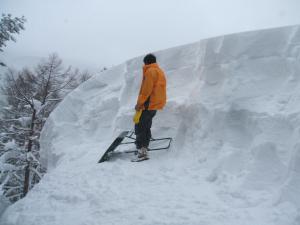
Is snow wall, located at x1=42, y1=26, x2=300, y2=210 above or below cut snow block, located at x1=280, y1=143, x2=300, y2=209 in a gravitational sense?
above

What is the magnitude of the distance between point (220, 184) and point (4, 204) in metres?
6.49

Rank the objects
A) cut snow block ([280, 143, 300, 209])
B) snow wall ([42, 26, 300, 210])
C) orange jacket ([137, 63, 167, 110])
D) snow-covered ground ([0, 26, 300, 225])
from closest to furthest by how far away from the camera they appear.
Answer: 1. cut snow block ([280, 143, 300, 209])
2. snow-covered ground ([0, 26, 300, 225])
3. snow wall ([42, 26, 300, 210])
4. orange jacket ([137, 63, 167, 110])

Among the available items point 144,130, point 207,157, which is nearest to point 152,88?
point 144,130

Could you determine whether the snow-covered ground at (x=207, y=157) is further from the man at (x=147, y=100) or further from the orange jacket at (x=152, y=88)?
the orange jacket at (x=152, y=88)

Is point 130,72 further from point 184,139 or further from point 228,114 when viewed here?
point 228,114

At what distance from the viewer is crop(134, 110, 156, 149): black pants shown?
5898mm

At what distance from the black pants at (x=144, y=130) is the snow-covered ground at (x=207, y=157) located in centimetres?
31

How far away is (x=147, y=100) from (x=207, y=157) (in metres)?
1.61

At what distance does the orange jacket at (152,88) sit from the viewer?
5844mm

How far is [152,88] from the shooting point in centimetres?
588

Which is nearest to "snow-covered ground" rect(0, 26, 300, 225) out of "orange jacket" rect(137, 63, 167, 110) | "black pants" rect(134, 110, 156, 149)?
"black pants" rect(134, 110, 156, 149)

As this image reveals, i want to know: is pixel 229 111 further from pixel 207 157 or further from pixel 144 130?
pixel 144 130

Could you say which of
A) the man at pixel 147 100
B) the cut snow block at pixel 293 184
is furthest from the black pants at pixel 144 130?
the cut snow block at pixel 293 184

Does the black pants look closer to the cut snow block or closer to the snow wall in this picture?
the snow wall
